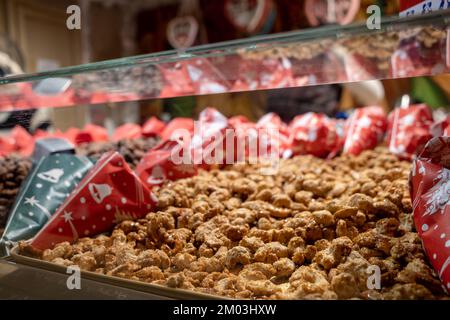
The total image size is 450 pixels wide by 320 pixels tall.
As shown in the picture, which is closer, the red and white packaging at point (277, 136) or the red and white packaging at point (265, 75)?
the red and white packaging at point (265, 75)

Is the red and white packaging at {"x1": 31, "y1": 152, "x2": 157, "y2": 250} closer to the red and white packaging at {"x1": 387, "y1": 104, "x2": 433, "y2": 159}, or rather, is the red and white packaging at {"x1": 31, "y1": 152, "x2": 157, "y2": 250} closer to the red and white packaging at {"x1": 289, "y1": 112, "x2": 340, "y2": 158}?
the red and white packaging at {"x1": 289, "y1": 112, "x2": 340, "y2": 158}

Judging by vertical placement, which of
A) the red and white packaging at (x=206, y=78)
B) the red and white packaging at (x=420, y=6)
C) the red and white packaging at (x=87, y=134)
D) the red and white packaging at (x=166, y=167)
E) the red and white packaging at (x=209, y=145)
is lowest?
the red and white packaging at (x=166, y=167)

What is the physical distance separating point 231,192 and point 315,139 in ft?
1.83

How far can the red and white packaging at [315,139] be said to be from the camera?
5.21 feet

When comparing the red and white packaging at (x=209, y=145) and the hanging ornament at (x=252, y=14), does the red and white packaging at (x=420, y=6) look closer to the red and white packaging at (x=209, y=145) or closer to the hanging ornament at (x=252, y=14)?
the red and white packaging at (x=209, y=145)

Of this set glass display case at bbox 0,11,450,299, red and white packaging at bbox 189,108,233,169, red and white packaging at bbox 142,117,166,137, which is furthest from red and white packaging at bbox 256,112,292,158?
red and white packaging at bbox 142,117,166,137

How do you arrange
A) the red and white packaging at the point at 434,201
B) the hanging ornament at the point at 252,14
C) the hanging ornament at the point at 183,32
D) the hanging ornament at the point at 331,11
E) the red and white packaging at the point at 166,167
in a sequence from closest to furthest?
the red and white packaging at the point at 434,201 → the red and white packaging at the point at 166,167 → the hanging ornament at the point at 331,11 → the hanging ornament at the point at 252,14 → the hanging ornament at the point at 183,32

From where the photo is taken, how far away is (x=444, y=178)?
31.5 inches

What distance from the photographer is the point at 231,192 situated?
3.83ft

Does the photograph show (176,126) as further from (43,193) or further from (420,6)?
(420,6)

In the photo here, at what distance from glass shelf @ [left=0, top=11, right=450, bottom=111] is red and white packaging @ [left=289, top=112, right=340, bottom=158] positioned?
433 millimetres

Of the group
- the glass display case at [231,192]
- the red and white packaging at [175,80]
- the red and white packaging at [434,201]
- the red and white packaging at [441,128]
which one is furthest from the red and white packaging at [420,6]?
the red and white packaging at [175,80]

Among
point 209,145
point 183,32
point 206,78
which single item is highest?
point 183,32

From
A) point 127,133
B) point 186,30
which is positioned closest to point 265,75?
point 127,133
